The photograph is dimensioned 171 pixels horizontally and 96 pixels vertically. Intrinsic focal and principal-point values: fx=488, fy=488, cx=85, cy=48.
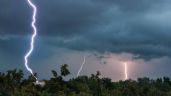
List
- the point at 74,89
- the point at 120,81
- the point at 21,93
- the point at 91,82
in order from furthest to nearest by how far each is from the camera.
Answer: the point at 120,81 → the point at 91,82 → the point at 74,89 → the point at 21,93

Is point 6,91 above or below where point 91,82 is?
below

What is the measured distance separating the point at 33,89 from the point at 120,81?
71679 mm

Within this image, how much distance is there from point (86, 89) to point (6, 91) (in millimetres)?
22743

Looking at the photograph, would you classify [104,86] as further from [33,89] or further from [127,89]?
[33,89]

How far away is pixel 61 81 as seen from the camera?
117250 mm

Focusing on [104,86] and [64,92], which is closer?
[64,92]

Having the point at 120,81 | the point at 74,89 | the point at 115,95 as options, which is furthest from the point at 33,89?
the point at 120,81

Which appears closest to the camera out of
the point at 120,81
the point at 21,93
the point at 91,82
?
the point at 21,93

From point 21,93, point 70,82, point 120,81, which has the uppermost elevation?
point 120,81

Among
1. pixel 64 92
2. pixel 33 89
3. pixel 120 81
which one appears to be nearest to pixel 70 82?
pixel 64 92

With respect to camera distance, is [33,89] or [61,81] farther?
[61,81]

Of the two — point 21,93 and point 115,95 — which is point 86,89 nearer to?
point 115,95

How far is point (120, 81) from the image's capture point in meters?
176

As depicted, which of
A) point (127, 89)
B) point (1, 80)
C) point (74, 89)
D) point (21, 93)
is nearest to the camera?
point (21, 93)
